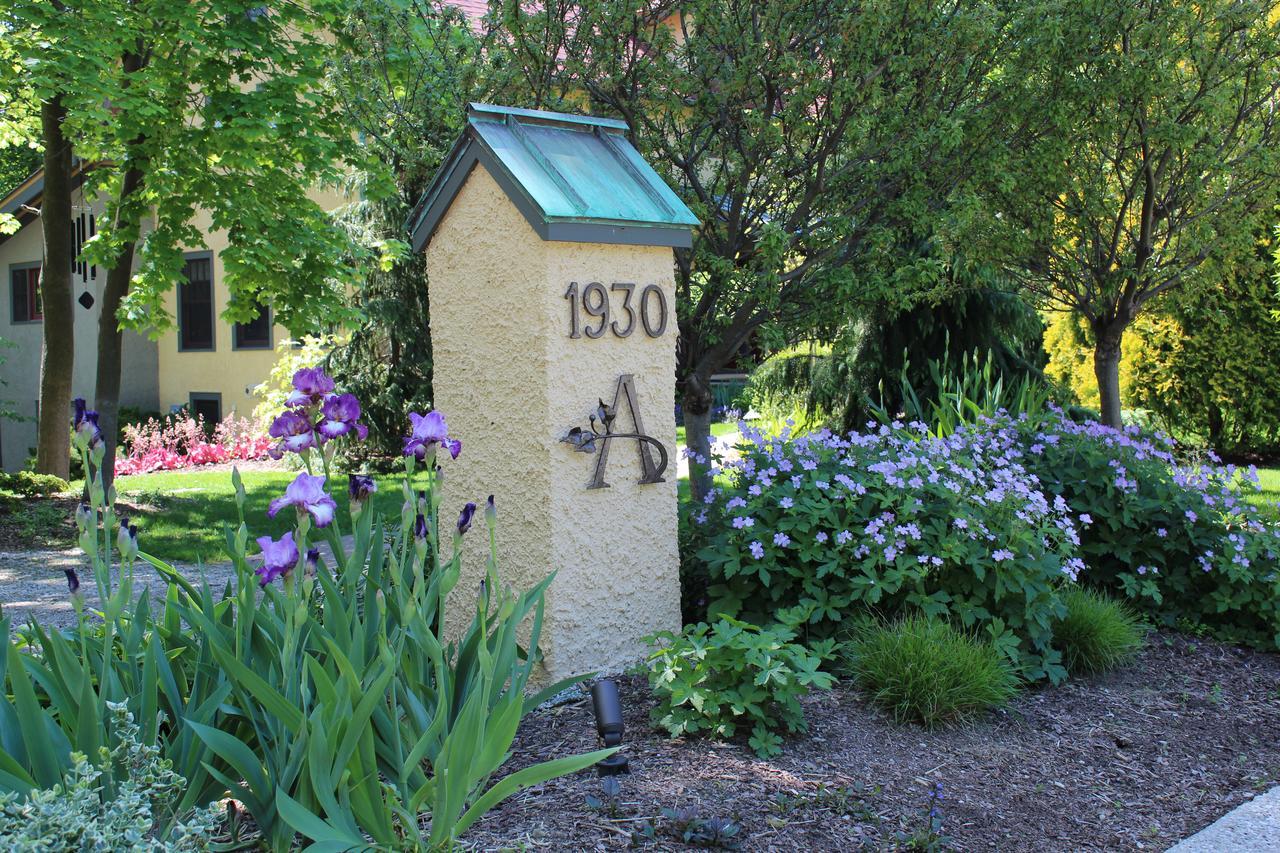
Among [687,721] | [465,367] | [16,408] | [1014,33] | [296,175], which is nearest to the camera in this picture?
[687,721]

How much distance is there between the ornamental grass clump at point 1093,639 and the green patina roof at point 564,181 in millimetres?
2249

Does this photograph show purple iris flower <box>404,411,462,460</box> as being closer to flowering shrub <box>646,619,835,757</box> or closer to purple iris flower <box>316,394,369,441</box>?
purple iris flower <box>316,394,369,441</box>

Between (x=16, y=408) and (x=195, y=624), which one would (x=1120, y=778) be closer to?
(x=195, y=624)

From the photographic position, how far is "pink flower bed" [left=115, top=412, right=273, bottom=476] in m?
15.1

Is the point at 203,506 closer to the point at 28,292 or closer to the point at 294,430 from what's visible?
the point at 294,430

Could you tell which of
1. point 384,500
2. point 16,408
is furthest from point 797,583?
point 16,408

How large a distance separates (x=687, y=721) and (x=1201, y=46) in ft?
16.7

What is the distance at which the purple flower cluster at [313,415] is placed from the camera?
2838 mm

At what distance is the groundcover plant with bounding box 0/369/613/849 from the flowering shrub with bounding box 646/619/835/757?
0.65 m

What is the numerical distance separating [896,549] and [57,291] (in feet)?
32.3

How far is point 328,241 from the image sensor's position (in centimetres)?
906

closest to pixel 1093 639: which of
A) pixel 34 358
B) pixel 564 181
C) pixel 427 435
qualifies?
pixel 564 181

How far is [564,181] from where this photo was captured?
4211 mm

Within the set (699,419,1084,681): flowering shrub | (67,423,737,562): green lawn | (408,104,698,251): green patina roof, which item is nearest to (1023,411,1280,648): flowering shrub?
(699,419,1084,681): flowering shrub
